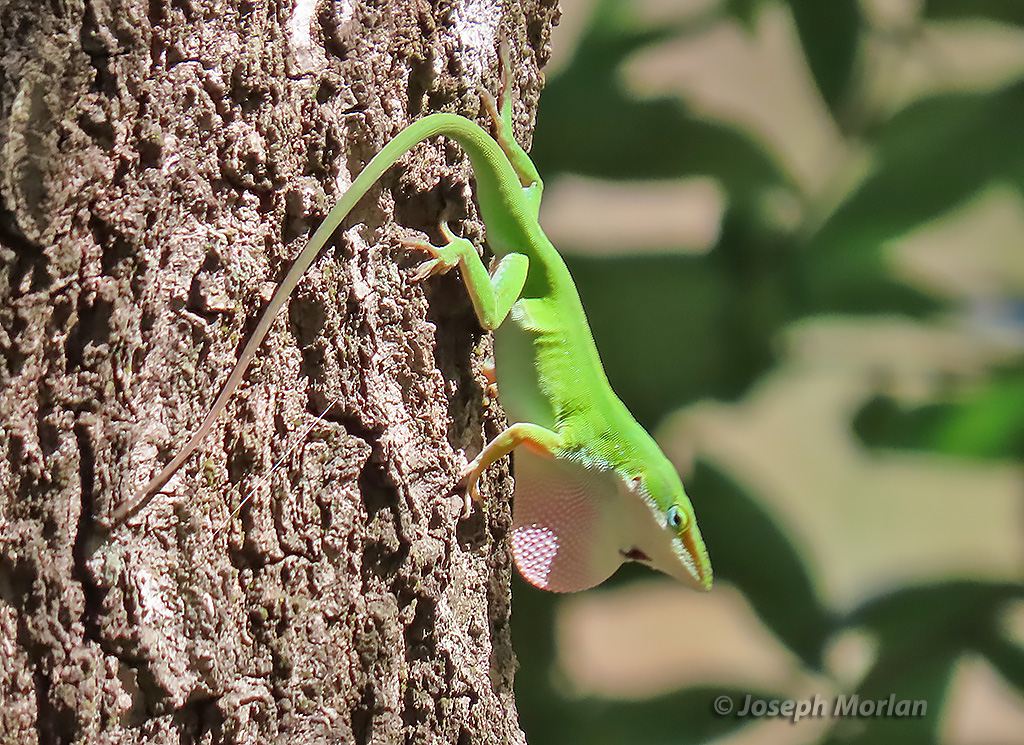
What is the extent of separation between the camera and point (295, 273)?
79 centimetres

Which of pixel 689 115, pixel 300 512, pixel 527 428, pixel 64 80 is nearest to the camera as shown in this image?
pixel 64 80

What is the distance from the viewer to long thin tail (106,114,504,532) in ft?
2.39

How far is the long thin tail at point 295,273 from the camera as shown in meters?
0.73

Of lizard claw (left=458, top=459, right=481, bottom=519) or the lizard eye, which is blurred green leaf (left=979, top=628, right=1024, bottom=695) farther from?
lizard claw (left=458, top=459, right=481, bottom=519)

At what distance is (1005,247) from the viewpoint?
266 centimetres

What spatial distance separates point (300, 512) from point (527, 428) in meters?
0.33

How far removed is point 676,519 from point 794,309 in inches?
33.5

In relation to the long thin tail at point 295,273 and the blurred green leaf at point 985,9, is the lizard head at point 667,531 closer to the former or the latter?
the long thin tail at point 295,273

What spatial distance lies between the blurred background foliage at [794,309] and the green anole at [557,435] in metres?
0.62

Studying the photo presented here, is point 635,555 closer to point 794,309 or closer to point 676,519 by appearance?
point 676,519

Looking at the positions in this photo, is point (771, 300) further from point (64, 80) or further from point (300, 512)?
point (64, 80)

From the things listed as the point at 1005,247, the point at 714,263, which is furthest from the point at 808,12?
the point at 1005,247

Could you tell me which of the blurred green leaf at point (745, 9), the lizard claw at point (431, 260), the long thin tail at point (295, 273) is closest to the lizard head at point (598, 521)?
the lizard claw at point (431, 260)

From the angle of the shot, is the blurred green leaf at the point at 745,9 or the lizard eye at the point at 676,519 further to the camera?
the blurred green leaf at the point at 745,9
